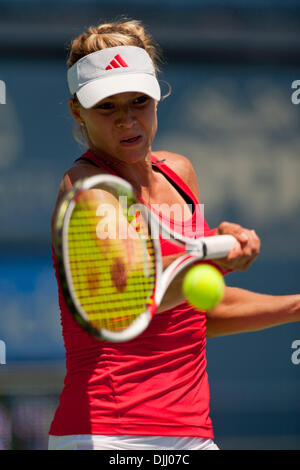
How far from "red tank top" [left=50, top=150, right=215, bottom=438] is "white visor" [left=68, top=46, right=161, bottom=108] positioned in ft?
0.52

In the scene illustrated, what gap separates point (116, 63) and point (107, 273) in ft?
1.80

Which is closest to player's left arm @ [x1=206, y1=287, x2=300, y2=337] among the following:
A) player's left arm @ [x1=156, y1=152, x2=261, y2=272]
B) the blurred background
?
player's left arm @ [x1=156, y1=152, x2=261, y2=272]

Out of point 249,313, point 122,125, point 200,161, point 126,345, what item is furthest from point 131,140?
point 200,161

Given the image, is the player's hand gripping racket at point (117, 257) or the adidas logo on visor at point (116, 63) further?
the adidas logo on visor at point (116, 63)

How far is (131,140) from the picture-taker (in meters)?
1.87

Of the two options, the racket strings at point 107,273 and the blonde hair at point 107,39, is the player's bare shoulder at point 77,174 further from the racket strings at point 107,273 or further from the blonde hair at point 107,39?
the blonde hair at point 107,39

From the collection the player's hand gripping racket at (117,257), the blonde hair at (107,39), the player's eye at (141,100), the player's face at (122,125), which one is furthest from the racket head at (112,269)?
the blonde hair at (107,39)

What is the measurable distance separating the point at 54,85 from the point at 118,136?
80.2 inches

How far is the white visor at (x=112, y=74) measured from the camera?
1.80m

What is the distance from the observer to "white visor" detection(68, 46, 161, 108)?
1805mm

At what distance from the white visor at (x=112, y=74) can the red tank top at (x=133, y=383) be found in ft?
0.52

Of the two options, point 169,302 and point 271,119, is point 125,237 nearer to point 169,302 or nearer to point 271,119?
point 169,302

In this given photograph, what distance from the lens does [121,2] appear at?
3797mm

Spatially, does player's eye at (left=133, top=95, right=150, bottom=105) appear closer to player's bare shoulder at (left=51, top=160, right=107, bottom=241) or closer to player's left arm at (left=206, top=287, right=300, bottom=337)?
player's bare shoulder at (left=51, top=160, right=107, bottom=241)
